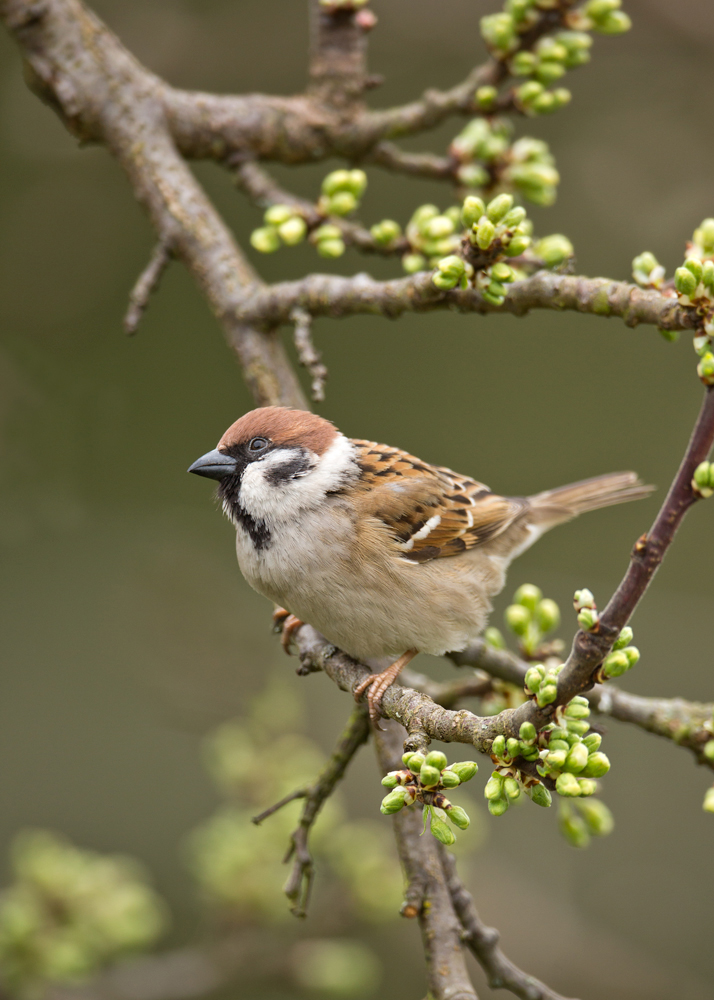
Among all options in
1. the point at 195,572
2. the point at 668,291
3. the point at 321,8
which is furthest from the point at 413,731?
the point at 195,572

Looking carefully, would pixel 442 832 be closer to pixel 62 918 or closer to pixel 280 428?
pixel 280 428

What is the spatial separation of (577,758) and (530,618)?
0.98 metres

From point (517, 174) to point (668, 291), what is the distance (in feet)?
3.72

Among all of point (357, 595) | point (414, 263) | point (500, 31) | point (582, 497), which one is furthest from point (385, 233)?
point (582, 497)

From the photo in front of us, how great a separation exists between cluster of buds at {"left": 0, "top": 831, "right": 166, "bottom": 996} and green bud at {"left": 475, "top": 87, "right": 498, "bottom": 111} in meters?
2.46

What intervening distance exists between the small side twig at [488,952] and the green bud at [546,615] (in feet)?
2.00

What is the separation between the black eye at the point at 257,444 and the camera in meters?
2.26

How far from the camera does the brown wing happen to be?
2.38 m

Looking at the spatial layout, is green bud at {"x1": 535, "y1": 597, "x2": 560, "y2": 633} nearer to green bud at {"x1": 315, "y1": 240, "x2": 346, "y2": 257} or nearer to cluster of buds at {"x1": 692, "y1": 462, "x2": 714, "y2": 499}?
green bud at {"x1": 315, "y1": 240, "x2": 346, "y2": 257}

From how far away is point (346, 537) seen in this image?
7.36 feet

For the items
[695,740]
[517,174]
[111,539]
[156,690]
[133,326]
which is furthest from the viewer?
[111,539]

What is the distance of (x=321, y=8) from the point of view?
103 inches

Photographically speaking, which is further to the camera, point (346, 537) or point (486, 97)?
point (486, 97)

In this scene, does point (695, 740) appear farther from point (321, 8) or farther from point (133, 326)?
point (321, 8)
